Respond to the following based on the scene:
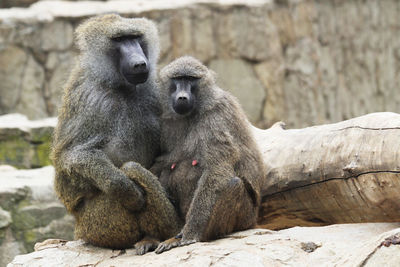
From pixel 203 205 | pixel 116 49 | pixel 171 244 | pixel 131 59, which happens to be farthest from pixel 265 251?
pixel 116 49

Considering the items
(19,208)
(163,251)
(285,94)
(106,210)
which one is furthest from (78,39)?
(285,94)

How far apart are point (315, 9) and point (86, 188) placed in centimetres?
860

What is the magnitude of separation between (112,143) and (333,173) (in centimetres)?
202

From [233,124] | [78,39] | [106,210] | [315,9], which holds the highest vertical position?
[315,9]

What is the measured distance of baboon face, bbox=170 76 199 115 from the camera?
560 centimetres

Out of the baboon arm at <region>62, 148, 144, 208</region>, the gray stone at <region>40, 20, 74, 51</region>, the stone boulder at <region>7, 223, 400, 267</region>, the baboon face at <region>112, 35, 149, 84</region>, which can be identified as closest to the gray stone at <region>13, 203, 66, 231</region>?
the stone boulder at <region>7, 223, 400, 267</region>

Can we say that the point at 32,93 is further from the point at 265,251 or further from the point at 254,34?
the point at 265,251

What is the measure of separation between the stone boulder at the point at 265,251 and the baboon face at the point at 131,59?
4.95ft

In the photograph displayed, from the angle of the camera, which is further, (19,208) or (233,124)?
(19,208)

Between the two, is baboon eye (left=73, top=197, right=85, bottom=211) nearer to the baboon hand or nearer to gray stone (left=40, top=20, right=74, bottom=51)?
the baboon hand

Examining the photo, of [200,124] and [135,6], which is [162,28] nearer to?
[135,6]

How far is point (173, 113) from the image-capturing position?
579cm

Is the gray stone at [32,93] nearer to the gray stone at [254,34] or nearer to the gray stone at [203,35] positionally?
the gray stone at [203,35]

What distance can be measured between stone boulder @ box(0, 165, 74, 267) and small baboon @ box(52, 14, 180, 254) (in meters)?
1.99
